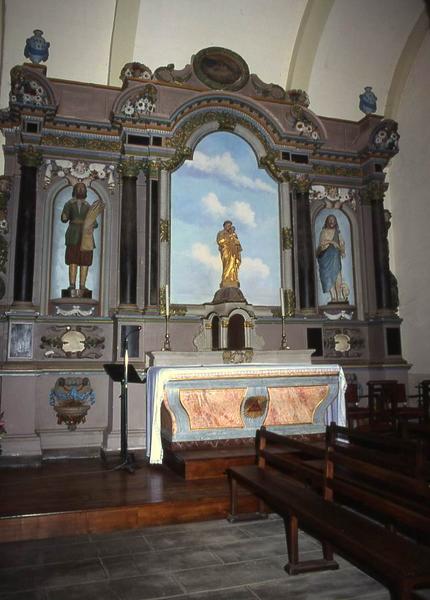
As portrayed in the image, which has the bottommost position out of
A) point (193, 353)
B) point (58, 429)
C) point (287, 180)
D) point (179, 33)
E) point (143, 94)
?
point (58, 429)

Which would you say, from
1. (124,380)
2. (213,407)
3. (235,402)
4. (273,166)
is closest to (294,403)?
(235,402)

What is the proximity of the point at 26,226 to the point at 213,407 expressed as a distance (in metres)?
3.70

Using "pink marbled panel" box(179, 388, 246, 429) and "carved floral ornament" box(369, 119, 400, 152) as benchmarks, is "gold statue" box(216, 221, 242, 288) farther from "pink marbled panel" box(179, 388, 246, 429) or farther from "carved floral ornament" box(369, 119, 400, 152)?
"carved floral ornament" box(369, 119, 400, 152)

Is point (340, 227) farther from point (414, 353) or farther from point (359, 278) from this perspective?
point (414, 353)

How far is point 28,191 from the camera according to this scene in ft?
24.3

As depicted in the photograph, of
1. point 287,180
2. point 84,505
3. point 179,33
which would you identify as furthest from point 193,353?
point 179,33

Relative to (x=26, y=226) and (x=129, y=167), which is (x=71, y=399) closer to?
(x=26, y=226)

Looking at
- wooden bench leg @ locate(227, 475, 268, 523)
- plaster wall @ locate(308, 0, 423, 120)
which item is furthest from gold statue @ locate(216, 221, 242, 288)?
plaster wall @ locate(308, 0, 423, 120)

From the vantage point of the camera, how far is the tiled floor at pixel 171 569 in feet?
10.0

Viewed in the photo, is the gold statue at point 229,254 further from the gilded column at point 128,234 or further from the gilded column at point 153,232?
the gilded column at point 128,234

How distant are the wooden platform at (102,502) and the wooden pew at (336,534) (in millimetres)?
431

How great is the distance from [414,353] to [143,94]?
6484mm

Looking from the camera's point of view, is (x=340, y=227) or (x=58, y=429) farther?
(x=340, y=227)

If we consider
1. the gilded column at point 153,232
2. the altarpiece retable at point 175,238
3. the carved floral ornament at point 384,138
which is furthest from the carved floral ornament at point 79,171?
the carved floral ornament at point 384,138
